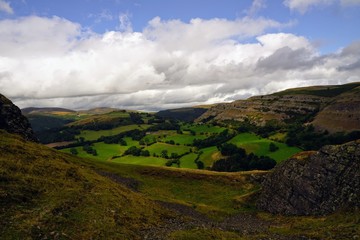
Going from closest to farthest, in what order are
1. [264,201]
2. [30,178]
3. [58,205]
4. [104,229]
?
[104,229], [58,205], [30,178], [264,201]

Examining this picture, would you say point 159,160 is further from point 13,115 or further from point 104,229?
point 104,229

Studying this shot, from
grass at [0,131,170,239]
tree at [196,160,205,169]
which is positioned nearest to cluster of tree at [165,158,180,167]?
tree at [196,160,205,169]

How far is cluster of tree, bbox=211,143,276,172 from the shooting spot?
6565 inches

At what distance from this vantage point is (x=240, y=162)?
181750mm

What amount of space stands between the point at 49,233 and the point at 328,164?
197ft

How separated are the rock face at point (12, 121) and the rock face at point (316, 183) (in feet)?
240

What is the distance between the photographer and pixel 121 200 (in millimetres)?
50000

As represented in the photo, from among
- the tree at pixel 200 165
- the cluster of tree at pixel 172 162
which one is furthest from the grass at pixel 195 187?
the tree at pixel 200 165

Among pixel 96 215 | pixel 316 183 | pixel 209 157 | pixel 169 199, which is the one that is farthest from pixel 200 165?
pixel 96 215

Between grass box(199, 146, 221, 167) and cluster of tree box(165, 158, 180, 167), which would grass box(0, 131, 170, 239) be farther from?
grass box(199, 146, 221, 167)

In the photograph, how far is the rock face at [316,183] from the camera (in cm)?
6191

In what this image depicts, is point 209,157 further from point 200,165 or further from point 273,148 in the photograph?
point 273,148

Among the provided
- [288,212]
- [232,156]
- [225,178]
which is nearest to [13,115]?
[225,178]

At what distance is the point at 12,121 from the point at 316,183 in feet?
285
